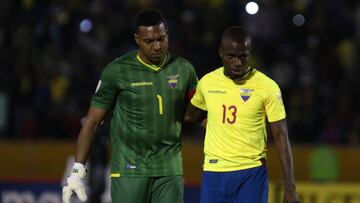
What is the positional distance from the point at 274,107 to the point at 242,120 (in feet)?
0.80

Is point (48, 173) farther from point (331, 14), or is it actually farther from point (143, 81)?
point (143, 81)

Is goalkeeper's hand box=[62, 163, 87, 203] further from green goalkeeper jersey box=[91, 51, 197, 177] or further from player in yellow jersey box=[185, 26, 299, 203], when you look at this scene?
player in yellow jersey box=[185, 26, 299, 203]

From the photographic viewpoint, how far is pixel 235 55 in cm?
716

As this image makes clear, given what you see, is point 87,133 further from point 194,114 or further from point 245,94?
point 245,94

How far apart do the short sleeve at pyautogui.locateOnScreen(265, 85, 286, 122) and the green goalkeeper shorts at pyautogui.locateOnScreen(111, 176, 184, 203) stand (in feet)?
3.21

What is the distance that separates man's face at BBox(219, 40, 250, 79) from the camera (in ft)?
23.5

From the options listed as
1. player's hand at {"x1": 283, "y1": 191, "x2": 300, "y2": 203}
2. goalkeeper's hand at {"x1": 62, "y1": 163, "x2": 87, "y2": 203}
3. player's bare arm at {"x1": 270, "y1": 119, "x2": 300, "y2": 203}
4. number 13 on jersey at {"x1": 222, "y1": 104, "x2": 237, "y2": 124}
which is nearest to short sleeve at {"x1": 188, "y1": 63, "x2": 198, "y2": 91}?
number 13 on jersey at {"x1": 222, "y1": 104, "x2": 237, "y2": 124}

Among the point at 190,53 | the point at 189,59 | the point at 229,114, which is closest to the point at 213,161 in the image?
the point at 229,114

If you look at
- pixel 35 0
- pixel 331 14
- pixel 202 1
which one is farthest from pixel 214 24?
pixel 35 0

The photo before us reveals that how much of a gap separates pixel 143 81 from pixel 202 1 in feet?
24.3

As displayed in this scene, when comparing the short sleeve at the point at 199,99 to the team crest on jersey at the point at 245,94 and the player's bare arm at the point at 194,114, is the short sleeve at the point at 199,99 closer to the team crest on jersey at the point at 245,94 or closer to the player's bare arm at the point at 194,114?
the player's bare arm at the point at 194,114

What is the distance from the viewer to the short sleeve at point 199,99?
7555mm

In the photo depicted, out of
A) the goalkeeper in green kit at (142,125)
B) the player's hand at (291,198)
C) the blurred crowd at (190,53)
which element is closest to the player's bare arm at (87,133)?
the goalkeeper in green kit at (142,125)

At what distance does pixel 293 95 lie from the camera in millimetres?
13688
